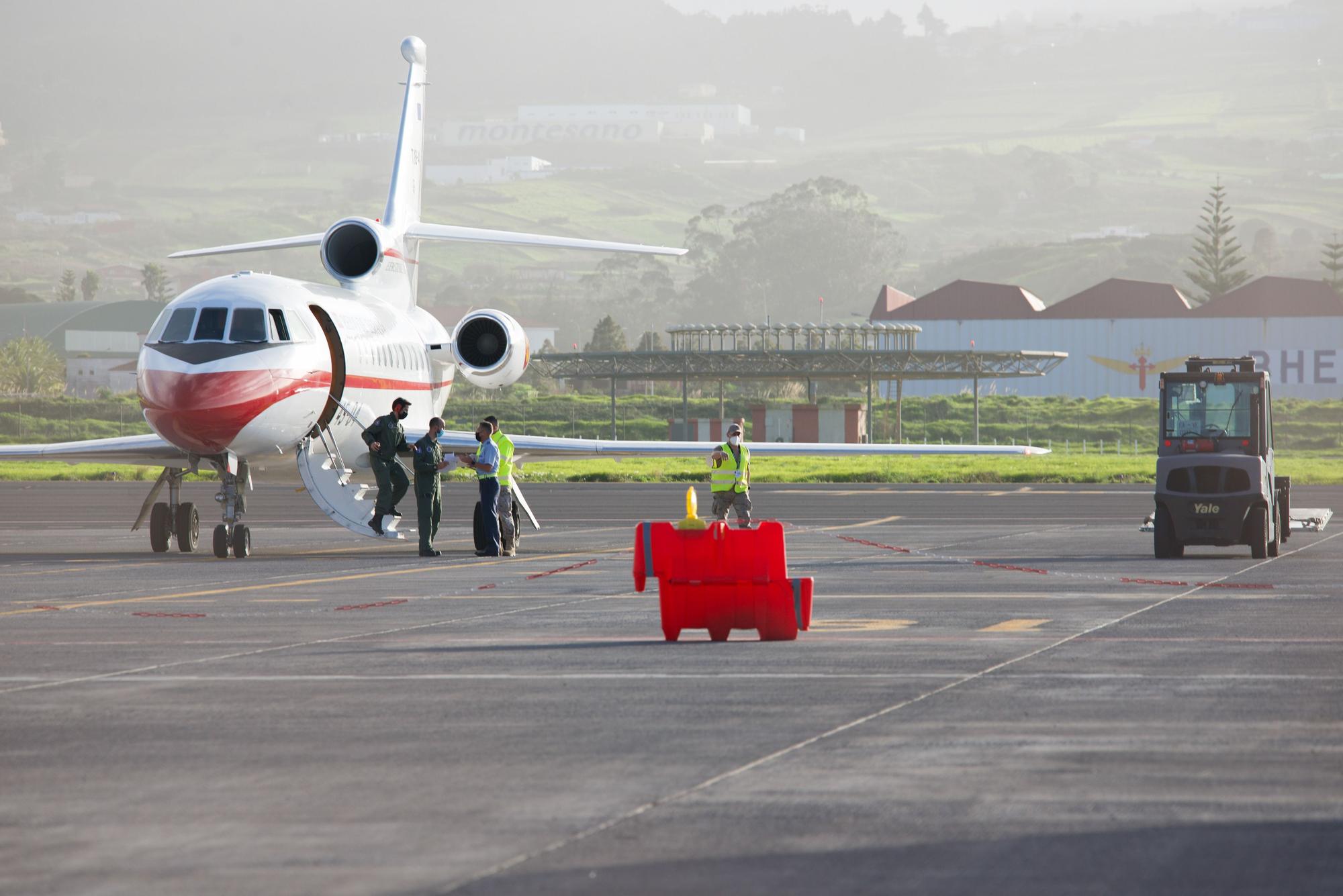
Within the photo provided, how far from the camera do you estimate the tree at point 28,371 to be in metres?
150

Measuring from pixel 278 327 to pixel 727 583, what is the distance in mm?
13086

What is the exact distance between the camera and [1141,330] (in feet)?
437

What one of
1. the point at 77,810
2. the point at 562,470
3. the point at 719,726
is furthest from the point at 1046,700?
the point at 562,470

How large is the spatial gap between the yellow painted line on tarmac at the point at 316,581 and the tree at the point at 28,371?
413ft

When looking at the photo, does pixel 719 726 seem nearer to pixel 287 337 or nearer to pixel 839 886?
pixel 839 886

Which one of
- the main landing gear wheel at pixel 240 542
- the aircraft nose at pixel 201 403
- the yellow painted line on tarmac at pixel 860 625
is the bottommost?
the yellow painted line on tarmac at pixel 860 625

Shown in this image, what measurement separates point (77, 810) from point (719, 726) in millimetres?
3753

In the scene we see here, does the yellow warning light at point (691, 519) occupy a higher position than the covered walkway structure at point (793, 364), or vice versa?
the covered walkway structure at point (793, 364)

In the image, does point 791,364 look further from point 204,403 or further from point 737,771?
point 737,771

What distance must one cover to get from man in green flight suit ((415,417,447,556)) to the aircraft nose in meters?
2.43

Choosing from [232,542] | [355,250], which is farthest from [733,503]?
[355,250]

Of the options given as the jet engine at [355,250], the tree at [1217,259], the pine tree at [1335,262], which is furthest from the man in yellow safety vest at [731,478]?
the tree at [1217,259]

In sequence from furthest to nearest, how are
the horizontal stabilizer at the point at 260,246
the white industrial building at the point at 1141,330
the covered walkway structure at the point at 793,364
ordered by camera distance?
the white industrial building at the point at 1141,330 → the covered walkway structure at the point at 793,364 → the horizontal stabilizer at the point at 260,246

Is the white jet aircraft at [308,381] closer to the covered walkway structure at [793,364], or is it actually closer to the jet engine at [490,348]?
the jet engine at [490,348]
